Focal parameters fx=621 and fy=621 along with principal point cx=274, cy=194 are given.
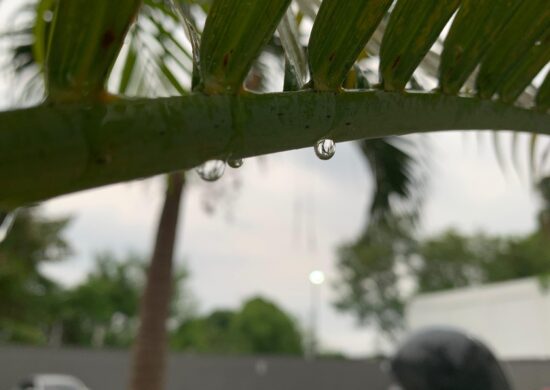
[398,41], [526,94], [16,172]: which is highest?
[526,94]

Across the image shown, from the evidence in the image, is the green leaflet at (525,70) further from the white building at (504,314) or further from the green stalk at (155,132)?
the white building at (504,314)

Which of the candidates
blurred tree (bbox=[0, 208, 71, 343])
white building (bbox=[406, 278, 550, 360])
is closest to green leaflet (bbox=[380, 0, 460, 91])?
white building (bbox=[406, 278, 550, 360])

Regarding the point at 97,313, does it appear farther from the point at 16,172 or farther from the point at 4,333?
the point at 16,172

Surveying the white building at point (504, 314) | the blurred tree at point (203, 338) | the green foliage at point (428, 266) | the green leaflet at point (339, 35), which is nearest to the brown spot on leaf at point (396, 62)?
the green leaflet at point (339, 35)

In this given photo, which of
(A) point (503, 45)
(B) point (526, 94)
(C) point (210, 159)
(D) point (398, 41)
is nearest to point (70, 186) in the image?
(C) point (210, 159)

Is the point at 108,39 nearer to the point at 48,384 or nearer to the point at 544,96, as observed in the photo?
the point at 544,96

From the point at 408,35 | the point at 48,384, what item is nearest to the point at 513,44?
the point at 408,35
